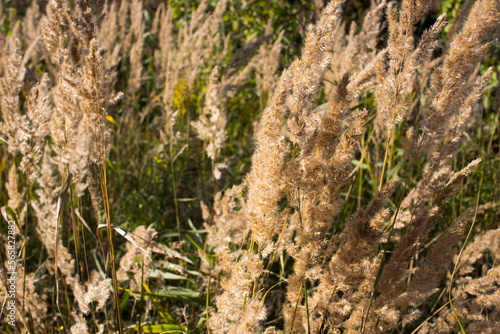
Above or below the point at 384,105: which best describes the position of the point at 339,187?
below

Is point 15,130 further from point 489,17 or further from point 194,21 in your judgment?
point 194,21

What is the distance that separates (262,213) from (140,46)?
2509 mm

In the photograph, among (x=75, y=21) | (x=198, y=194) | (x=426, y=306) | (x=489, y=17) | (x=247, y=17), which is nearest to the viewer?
(x=489, y=17)

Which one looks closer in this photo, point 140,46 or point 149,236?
point 149,236

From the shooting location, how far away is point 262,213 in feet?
3.43

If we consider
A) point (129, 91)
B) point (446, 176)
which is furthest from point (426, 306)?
point (129, 91)

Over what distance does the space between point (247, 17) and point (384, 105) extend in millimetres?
4483

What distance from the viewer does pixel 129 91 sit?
9.78 ft

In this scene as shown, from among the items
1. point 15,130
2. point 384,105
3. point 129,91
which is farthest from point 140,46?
point 384,105

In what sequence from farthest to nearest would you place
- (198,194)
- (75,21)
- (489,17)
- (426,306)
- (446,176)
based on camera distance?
(198,194), (426,306), (446,176), (75,21), (489,17)

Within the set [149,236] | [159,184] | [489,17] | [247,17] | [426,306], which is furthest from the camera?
[247,17]

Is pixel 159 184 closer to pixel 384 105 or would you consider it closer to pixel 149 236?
pixel 149 236

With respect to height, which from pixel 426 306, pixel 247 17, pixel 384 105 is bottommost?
pixel 426 306

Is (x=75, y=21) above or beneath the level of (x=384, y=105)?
above
